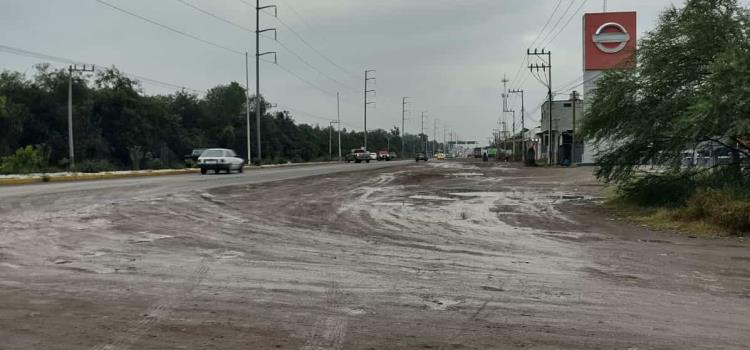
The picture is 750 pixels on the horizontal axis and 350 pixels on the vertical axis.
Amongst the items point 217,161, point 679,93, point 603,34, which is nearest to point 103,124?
point 217,161

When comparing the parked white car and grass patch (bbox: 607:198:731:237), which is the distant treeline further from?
grass patch (bbox: 607:198:731:237)

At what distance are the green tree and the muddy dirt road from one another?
327 cm

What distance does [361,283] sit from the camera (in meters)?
7.38

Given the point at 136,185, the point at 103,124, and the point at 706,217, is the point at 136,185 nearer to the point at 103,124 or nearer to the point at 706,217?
the point at 706,217

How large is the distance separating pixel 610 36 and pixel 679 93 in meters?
47.1

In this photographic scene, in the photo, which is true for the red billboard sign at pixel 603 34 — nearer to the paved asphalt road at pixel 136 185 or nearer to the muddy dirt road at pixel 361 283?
the paved asphalt road at pixel 136 185

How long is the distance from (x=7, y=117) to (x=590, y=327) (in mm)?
63519

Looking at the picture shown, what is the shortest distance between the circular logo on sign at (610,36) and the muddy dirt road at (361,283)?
49251mm

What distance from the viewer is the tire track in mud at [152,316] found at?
502cm

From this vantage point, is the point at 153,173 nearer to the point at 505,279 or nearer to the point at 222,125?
the point at 505,279

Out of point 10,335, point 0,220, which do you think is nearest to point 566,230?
point 10,335

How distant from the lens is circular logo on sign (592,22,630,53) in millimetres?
58438

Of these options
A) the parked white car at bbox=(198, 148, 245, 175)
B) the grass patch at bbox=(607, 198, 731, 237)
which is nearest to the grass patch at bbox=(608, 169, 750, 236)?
the grass patch at bbox=(607, 198, 731, 237)

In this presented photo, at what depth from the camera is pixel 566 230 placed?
12.6m
